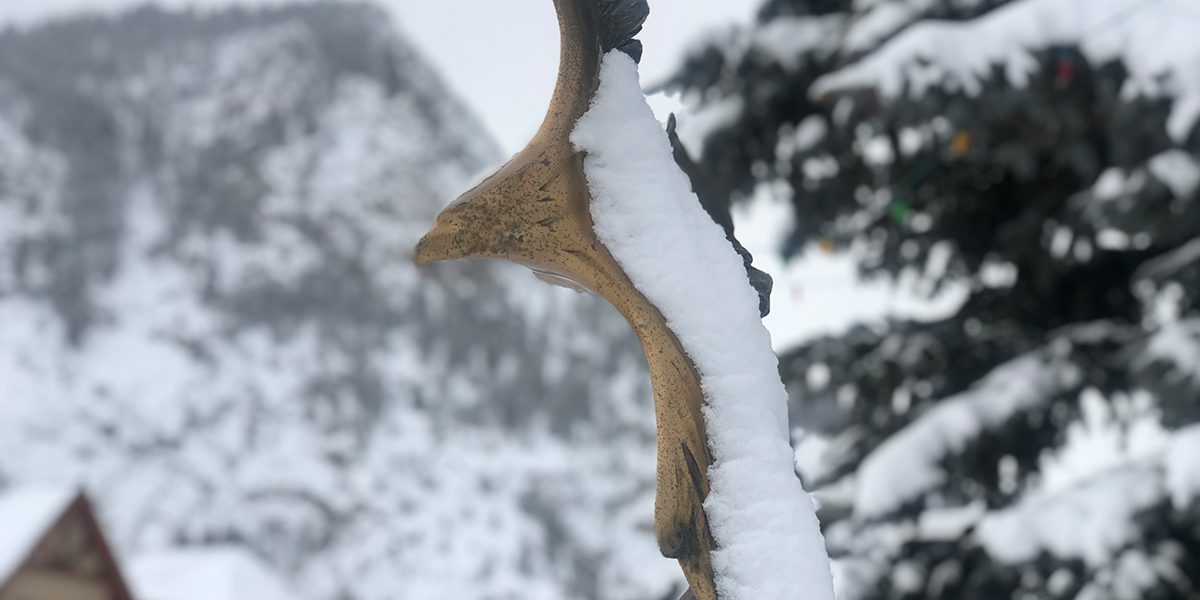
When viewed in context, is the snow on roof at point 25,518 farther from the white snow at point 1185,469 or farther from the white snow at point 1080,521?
the white snow at point 1185,469

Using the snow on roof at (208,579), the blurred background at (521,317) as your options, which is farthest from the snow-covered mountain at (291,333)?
the snow on roof at (208,579)

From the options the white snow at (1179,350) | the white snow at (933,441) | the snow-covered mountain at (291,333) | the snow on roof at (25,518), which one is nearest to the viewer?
the white snow at (1179,350)

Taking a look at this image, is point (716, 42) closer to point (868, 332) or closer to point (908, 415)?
point (868, 332)

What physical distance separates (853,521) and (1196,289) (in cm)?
89

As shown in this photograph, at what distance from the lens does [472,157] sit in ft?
151

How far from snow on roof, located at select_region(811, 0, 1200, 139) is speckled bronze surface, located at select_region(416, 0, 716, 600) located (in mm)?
1575

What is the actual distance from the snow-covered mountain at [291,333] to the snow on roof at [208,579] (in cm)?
1465

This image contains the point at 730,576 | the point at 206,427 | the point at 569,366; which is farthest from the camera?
the point at 569,366

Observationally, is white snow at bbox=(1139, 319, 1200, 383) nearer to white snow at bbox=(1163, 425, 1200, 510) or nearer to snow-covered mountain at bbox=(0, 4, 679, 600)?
white snow at bbox=(1163, 425, 1200, 510)

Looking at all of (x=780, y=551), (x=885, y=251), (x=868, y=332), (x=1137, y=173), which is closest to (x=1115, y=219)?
(x=1137, y=173)

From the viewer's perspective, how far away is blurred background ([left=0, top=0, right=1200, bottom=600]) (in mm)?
2039

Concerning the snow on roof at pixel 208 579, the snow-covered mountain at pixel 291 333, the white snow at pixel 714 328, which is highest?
the snow-covered mountain at pixel 291 333

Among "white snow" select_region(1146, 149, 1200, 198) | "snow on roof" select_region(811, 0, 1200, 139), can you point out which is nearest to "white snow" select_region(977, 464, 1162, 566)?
"white snow" select_region(1146, 149, 1200, 198)

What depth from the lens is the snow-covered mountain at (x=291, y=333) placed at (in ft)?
96.3
